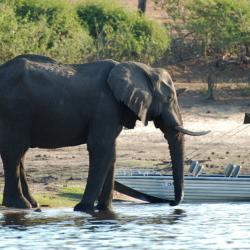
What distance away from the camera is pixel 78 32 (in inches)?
1548

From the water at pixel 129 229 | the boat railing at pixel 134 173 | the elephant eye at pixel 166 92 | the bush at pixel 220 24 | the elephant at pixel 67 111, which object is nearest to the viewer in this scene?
the water at pixel 129 229

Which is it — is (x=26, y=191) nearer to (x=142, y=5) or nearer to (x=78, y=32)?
(x=78, y=32)

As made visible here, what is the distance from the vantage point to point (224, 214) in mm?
23062

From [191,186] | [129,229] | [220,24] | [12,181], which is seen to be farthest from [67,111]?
[220,24]

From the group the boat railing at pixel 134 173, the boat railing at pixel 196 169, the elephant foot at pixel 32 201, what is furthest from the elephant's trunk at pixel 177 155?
the boat railing at pixel 196 169

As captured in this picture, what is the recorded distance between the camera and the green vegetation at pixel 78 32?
35156 mm

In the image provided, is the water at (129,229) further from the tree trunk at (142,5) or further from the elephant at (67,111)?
the tree trunk at (142,5)

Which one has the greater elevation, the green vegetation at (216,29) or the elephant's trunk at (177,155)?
the green vegetation at (216,29)

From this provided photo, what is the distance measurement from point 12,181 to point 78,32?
699 inches

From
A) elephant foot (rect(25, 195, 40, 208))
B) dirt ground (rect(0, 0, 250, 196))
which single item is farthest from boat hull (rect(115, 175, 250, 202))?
elephant foot (rect(25, 195, 40, 208))

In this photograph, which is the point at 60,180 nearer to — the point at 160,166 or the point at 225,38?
the point at 160,166

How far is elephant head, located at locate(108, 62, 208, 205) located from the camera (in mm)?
21969

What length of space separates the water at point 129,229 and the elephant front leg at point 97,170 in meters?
0.23

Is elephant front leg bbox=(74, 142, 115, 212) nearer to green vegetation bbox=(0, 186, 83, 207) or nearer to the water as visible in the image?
the water
